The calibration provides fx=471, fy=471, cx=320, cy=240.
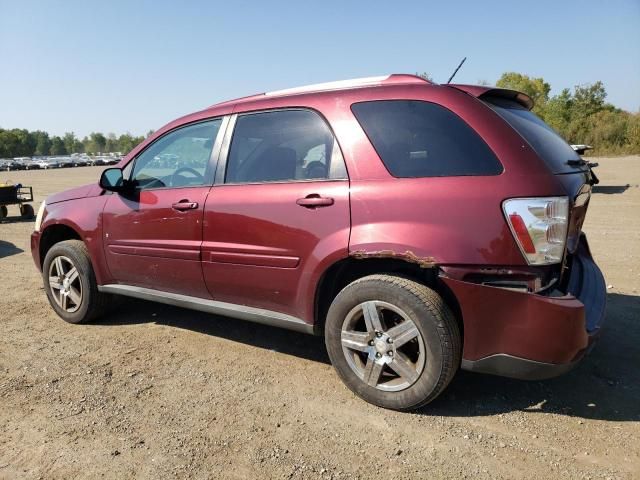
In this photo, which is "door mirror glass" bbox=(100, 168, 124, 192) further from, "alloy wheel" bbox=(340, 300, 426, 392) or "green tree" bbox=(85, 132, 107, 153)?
"green tree" bbox=(85, 132, 107, 153)

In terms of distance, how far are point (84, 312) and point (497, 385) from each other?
11.3 ft

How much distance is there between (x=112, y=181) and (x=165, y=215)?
70 centimetres

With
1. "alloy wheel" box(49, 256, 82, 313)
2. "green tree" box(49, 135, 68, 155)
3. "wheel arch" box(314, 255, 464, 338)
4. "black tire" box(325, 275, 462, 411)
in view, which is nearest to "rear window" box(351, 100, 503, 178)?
"wheel arch" box(314, 255, 464, 338)

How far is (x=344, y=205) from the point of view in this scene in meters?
2.76

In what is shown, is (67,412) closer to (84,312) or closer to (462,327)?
(84,312)

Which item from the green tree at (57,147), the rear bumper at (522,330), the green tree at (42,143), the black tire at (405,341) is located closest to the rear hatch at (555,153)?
the rear bumper at (522,330)

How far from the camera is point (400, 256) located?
258cm

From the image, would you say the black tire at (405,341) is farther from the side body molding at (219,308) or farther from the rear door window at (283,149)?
the rear door window at (283,149)

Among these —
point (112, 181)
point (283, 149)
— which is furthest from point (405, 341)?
point (112, 181)

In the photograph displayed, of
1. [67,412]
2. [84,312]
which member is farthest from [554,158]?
[84,312]

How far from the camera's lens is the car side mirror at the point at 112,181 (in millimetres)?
3828

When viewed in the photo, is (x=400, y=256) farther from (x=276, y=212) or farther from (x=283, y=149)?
(x=283, y=149)

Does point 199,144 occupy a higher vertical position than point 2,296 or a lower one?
higher

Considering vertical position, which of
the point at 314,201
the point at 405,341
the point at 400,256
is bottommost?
the point at 405,341
